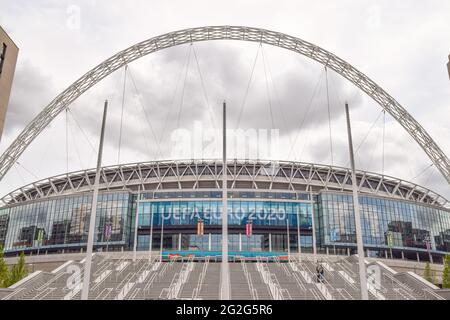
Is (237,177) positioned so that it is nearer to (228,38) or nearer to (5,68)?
(228,38)

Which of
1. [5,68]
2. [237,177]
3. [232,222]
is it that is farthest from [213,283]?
[237,177]

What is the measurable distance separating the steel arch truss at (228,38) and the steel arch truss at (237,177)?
26.4 m

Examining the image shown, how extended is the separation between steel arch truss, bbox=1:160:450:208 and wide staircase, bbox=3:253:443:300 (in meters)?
50.3

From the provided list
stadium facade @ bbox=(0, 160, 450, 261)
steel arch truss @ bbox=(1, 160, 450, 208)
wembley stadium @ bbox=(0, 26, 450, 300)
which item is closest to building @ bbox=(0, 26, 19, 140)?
wembley stadium @ bbox=(0, 26, 450, 300)

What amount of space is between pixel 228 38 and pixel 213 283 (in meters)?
44.4

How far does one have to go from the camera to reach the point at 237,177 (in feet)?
333

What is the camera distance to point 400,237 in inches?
3460

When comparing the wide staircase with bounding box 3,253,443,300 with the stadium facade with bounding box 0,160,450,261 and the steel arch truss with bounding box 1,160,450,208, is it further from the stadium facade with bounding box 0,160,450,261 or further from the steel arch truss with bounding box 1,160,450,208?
the steel arch truss with bounding box 1,160,450,208

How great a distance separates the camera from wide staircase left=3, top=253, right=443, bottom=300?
119 feet

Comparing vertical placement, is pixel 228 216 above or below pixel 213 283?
above

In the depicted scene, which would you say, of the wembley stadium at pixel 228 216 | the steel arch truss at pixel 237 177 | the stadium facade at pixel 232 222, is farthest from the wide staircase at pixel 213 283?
the steel arch truss at pixel 237 177

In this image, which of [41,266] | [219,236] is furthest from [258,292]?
[41,266]

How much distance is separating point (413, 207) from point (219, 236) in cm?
4571
